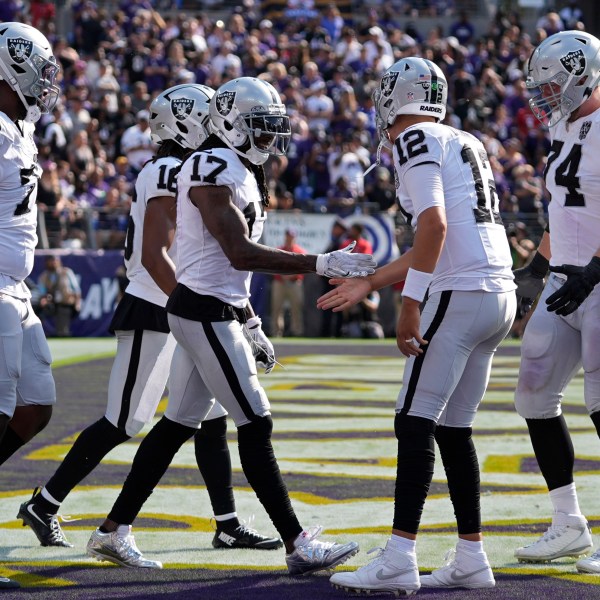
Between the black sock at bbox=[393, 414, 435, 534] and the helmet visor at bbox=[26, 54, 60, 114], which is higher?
the helmet visor at bbox=[26, 54, 60, 114]

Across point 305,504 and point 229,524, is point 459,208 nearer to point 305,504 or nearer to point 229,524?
point 229,524

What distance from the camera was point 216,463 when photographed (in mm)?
5113

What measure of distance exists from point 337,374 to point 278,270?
725 cm

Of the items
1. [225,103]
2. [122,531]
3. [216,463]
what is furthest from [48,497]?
[225,103]

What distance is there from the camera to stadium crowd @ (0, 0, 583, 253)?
664 inches

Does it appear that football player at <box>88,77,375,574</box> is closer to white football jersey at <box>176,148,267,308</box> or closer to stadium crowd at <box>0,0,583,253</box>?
white football jersey at <box>176,148,267,308</box>

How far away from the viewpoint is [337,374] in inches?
454

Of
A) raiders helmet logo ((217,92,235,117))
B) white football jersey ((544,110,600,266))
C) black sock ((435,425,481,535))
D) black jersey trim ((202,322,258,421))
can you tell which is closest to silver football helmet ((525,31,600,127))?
white football jersey ((544,110,600,266))

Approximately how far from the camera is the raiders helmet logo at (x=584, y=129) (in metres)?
4.70

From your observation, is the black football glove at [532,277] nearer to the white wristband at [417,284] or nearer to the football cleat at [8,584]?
the white wristband at [417,284]

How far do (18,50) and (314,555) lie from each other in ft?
7.17

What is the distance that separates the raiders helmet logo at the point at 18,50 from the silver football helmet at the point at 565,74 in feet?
6.41

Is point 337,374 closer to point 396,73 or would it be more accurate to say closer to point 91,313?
point 91,313

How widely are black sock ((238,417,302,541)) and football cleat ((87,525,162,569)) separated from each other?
0.49m
